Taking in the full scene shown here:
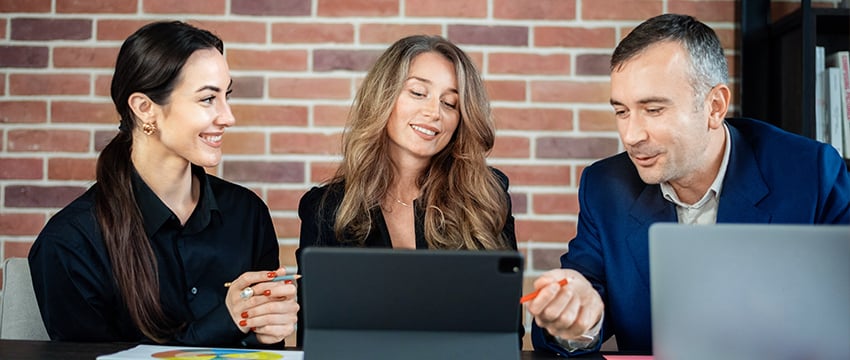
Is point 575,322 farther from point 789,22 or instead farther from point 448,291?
point 789,22

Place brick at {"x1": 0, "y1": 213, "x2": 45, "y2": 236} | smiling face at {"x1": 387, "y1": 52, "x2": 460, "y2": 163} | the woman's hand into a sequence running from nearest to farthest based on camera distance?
the woman's hand → smiling face at {"x1": 387, "y1": 52, "x2": 460, "y2": 163} → brick at {"x1": 0, "y1": 213, "x2": 45, "y2": 236}

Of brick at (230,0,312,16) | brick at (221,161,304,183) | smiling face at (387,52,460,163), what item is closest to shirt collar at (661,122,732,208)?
smiling face at (387,52,460,163)

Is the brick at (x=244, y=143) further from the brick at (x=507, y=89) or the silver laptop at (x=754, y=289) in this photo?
the silver laptop at (x=754, y=289)

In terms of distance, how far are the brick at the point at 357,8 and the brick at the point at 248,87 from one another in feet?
0.96

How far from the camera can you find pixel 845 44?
2.60m

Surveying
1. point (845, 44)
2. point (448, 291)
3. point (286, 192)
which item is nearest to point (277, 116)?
Result: point (286, 192)

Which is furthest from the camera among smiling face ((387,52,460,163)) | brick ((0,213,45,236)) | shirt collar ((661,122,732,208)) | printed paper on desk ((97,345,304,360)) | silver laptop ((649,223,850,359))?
brick ((0,213,45,236))

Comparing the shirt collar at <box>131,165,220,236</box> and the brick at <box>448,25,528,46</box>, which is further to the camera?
the brick at <box>448,25,528,46</box>

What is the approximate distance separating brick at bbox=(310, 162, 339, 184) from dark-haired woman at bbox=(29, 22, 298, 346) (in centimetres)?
42

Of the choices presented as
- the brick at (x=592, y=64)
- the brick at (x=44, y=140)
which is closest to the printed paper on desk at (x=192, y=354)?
the brick at (x=44, y=140)

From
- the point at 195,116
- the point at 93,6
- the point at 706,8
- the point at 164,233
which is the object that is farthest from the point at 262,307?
the point at 706,8

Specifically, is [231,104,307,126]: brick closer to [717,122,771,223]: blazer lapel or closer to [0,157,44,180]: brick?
[0,157,44,180]: brick

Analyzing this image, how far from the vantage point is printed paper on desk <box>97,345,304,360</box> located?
137 cm

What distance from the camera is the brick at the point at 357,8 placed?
102 inches
